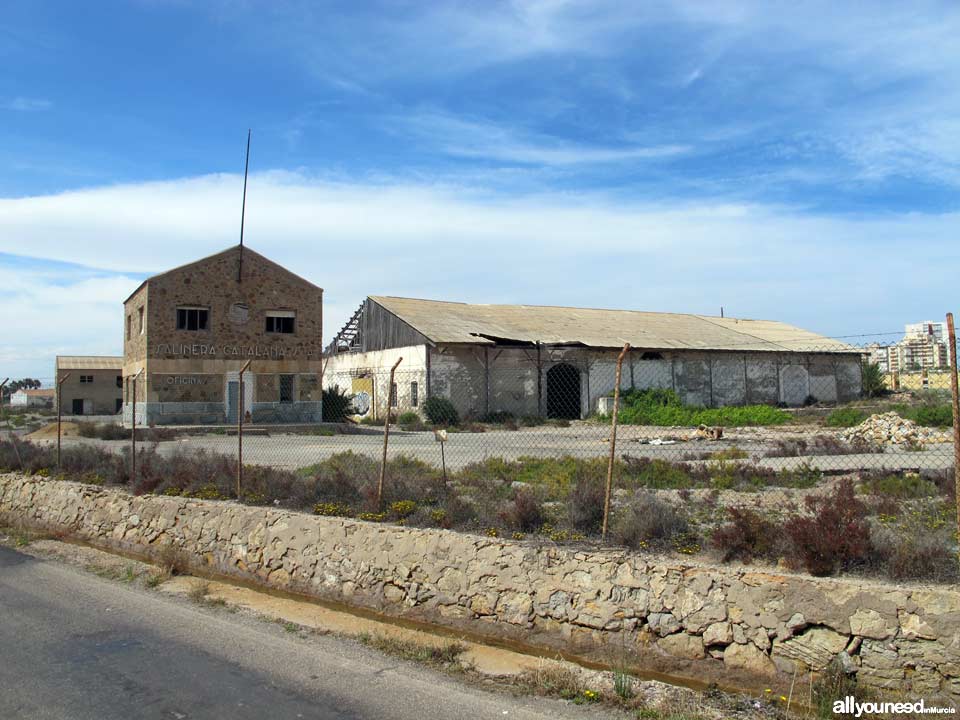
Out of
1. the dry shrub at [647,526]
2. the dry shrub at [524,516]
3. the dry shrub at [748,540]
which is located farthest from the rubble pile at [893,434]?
the dry shrub at [524,516]

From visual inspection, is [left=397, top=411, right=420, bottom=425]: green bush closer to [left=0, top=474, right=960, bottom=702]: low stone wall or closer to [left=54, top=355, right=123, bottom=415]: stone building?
[left=0, top=474, right=960, bottom=702]: low stone wall

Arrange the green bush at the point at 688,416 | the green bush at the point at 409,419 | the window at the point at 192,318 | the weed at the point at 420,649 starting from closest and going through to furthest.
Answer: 1. the weed at the point at 420,649
2. the green bush at the point at 688,416
3. the window at the point at 192,318
4. the green bush at the point at 409,419

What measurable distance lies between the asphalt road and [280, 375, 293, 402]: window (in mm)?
26713

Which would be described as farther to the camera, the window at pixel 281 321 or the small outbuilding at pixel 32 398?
the small outbuilding at pixel 32 398

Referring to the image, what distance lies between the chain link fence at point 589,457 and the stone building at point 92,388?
24952 millimetres

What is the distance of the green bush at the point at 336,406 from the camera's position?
37.8 m

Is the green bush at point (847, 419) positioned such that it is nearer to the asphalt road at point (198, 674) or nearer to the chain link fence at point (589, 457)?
the chain link fence at point (589, 457)

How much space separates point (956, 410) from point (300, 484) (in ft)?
28.3

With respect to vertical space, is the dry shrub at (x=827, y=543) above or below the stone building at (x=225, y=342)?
below

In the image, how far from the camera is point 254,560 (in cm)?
1055

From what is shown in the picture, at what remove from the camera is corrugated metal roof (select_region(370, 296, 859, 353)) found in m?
39.9

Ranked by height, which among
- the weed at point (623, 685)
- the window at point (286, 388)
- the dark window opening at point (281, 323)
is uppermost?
the dark window opening at point (281, 323)

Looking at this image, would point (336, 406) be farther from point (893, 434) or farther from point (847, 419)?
point (893, 434)

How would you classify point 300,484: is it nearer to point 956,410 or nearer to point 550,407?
point 956,410
